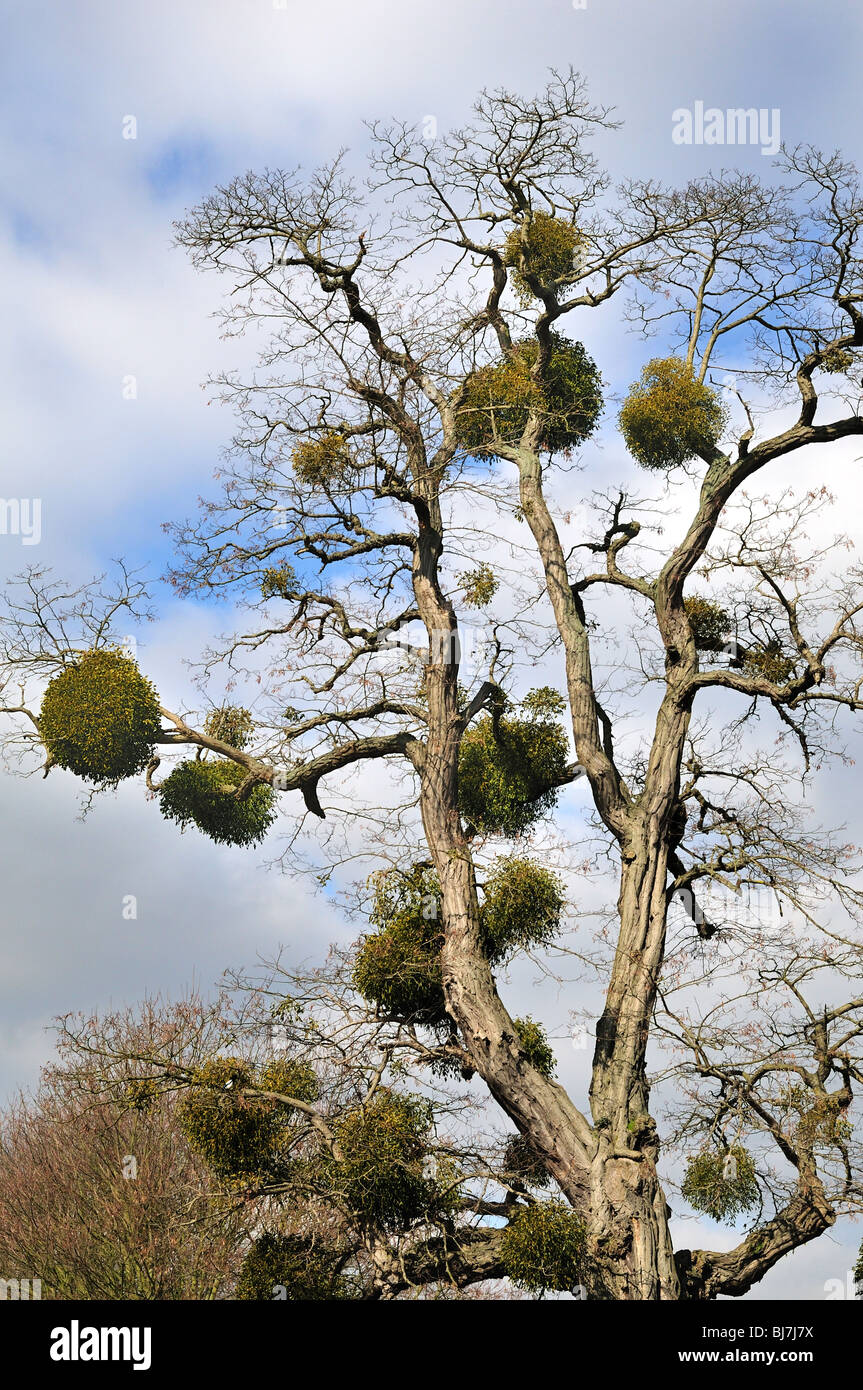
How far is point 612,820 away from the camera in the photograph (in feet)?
40.1

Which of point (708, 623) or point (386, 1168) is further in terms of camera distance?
point (708, 623)

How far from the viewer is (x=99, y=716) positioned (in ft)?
41.1

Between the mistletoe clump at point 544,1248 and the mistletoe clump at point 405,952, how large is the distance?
2178 millimetres

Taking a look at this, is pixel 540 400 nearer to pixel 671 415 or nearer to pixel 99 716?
pixel 671 415

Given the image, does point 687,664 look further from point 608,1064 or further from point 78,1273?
point 78,1273

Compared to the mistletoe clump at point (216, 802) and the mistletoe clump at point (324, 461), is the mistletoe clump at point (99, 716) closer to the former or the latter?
the mistletoe clump at point (216, 802)

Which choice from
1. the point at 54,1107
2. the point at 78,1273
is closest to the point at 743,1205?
the point at 78,1273

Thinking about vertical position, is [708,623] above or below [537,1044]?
above

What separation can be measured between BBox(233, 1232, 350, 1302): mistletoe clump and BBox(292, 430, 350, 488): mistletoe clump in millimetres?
7198

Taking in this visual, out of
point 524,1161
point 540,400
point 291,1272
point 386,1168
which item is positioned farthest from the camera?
point 540,400

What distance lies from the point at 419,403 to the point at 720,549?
360 cm

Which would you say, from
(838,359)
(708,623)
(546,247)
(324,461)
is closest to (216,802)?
(324,461)

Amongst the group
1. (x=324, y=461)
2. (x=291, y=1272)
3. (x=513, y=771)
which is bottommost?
(x=291, y=1272)

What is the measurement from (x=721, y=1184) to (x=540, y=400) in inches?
339
